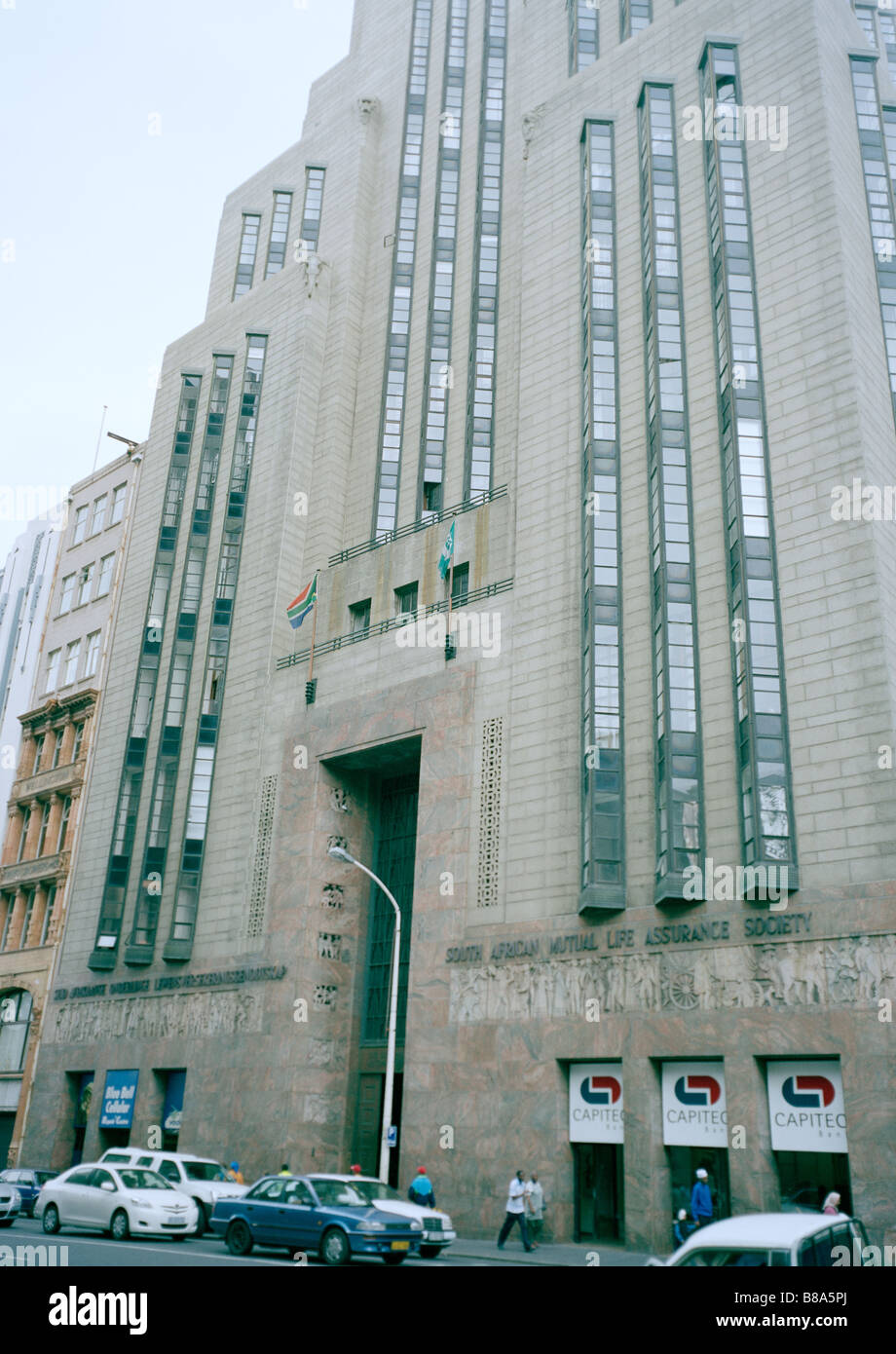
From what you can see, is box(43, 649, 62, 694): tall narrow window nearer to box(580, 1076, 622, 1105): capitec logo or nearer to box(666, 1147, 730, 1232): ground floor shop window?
box(580, 1076, 622, 1105): capitec logo

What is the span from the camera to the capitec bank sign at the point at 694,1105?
26.5 m

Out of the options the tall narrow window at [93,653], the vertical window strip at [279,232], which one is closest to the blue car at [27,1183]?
the tall narrow window at [93,653]

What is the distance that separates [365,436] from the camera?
51062 millimetres

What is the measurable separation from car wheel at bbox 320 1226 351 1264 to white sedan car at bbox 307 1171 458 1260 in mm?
964

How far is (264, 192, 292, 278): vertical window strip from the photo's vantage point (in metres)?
60.4

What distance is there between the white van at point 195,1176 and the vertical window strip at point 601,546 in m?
11.5

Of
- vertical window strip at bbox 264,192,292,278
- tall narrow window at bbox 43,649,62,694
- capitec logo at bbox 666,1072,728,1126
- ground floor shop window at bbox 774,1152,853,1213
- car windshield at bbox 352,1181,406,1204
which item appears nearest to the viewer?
car windshield at bbox 352,1181,406,1204

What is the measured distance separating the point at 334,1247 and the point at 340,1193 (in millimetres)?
1253

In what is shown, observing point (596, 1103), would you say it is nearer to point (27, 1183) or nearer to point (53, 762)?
point (27, 1183)

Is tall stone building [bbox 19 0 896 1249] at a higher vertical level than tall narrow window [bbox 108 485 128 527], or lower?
lower

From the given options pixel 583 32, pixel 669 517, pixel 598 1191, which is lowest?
pixel 598 1191

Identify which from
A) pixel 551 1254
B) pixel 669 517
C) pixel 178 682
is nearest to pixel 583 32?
pixel 669 517

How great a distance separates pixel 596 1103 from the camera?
28.9 meters

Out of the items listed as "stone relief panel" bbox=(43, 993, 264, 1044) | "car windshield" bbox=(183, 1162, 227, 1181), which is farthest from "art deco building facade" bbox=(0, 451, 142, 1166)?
"car windshield" bbox=(183, 1162, 227, 1181)
